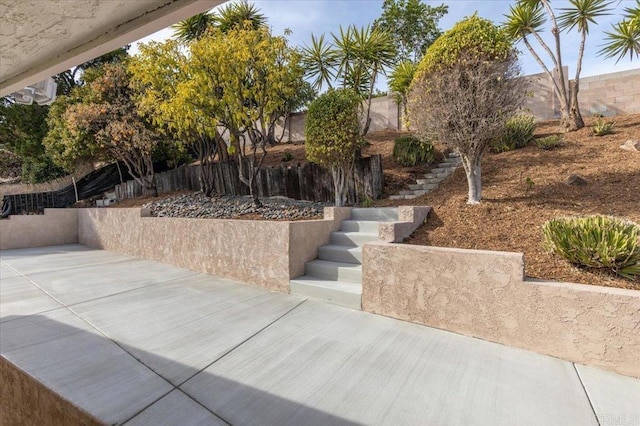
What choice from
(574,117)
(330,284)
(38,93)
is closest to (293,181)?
(330,284)

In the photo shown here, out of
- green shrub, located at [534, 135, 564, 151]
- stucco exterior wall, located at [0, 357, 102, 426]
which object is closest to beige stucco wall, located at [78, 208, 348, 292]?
stucco exterior wall, located at [0, 357, 102, 426]

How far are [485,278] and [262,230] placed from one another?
2812mm

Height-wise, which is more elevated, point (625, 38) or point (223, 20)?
point (223, 20)

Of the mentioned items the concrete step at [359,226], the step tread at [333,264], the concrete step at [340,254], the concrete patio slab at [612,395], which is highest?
the concrete step at [359,226]

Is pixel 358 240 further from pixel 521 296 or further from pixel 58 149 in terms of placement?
pixel 58 149

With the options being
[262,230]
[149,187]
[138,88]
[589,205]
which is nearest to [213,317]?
[262,230]

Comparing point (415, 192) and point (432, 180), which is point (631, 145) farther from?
point (415, 192)

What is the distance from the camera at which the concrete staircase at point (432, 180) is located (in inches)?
226

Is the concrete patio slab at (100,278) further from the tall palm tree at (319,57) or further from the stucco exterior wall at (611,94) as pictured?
the stucco exterior wall at (611,94)

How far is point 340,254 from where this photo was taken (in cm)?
411

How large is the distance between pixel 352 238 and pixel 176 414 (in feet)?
9.84

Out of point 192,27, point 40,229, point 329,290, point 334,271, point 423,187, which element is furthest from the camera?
point 192,27

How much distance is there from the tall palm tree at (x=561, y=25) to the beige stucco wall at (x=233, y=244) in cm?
695

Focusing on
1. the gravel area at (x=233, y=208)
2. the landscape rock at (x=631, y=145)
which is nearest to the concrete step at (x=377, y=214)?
the gravel area at (x=233, y=208)
